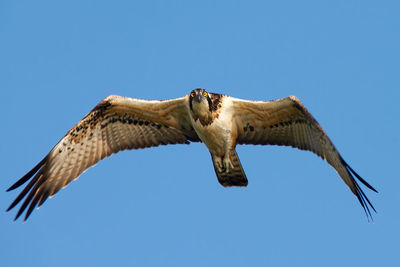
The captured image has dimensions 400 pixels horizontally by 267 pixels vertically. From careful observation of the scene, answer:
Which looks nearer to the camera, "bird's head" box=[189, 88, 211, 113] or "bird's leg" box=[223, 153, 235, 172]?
"bird's head" box=[189, 88, 211, 113]

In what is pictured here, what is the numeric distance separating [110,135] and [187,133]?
1577 millimetres

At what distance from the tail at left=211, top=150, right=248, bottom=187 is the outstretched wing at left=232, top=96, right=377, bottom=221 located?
708 millimetres

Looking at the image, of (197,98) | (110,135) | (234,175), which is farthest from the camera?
(110,135)

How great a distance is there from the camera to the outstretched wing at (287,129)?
10.3 meters

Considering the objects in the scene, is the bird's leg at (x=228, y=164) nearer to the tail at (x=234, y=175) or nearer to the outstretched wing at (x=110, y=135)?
the tail at (x=234, y=175)

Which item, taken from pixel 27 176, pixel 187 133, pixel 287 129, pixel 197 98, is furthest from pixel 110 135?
pixel 287 129

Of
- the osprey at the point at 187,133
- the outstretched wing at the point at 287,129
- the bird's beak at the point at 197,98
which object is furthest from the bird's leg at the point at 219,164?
the bird's beak at the point at 197,98

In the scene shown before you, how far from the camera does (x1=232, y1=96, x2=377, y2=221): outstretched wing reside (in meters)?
10.3

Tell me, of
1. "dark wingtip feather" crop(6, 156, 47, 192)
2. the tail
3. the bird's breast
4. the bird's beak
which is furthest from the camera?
the tail

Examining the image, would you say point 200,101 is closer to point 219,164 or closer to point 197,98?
point 197,98

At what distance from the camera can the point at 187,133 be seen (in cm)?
1164

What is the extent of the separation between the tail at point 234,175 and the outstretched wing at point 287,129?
71cm

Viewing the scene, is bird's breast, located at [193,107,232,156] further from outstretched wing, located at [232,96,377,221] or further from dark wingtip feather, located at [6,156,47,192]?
dark wingtip feather, located at [6,156,47,192]

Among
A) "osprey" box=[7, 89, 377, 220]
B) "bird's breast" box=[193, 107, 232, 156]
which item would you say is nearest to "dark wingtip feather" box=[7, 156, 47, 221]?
"osprey" box=[7, 89, 377, 220]
